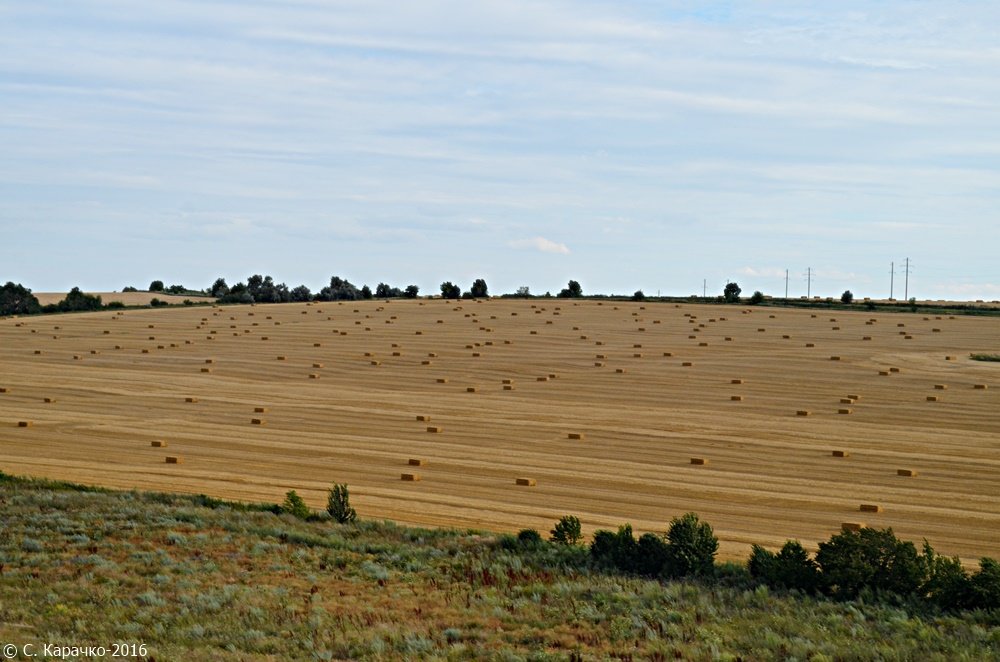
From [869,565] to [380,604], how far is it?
26.2 feet

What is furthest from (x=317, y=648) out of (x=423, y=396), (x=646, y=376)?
(x=646, y=376)

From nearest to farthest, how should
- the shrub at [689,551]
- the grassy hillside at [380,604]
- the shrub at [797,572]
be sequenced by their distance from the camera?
1. the grassy hillside at [380,604]
2. the shrub at [797,572]
3. the shrub at [689,551]

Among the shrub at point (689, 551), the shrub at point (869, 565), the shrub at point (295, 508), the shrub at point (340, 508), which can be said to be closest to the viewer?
the shrub at point (869, 565)

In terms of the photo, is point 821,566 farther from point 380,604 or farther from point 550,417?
point 550,417

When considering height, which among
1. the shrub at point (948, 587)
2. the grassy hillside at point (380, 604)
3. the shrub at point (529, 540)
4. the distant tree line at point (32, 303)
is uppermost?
the distant tree line at point (32, 303)

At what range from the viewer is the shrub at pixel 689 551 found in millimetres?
20672

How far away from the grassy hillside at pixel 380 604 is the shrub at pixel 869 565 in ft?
2.45

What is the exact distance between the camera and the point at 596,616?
1780 cm

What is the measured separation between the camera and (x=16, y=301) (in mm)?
100438

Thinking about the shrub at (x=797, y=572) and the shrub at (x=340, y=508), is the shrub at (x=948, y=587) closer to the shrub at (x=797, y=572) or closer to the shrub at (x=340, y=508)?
the shrub at (x=797, y=572)

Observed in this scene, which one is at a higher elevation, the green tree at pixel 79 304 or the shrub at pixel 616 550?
the green tree at pixel 79 304

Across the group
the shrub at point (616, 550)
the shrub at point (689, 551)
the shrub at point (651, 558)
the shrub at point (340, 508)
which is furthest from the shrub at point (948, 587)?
the shrub at point (340, 508)

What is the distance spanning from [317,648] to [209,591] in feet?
13.2

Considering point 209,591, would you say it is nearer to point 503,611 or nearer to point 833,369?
point 503,611
